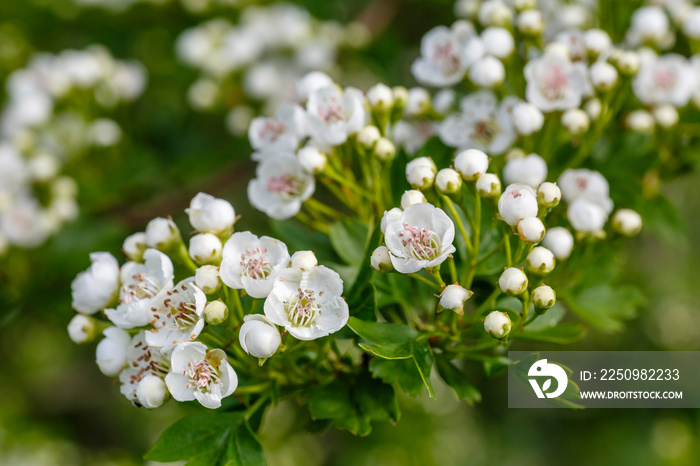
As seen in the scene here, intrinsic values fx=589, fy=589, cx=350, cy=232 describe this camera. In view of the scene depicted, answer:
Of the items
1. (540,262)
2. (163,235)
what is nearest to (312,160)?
(163,235)

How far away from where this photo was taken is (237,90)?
3057 millimetres

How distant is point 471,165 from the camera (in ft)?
4.38

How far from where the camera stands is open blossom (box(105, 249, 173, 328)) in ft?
4.16

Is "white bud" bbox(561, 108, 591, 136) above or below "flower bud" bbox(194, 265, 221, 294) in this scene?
above

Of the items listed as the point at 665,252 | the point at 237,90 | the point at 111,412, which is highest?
the point at 237,90

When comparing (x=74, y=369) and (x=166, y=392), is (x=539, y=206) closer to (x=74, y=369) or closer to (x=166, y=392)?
(x=166, y=392)

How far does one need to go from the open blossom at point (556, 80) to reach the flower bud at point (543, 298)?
24.8 inches

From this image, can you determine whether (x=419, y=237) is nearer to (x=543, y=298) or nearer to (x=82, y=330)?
(x=543, y=298)

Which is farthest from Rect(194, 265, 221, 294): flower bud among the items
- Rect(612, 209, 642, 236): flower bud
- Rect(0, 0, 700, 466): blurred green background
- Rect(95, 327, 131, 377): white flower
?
Rect(0, 0, 700, 466): blurred green background

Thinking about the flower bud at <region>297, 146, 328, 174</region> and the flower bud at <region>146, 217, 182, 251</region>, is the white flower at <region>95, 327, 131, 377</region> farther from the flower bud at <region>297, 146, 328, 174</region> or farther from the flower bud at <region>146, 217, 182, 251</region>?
the flower bud at <region>297, 146, 328, 174</region>

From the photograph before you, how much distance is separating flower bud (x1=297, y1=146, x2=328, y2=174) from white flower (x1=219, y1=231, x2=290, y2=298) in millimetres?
302

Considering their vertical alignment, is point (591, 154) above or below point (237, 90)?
above

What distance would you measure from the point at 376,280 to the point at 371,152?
0.37 m

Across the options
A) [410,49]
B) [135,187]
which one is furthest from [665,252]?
[135,187]
